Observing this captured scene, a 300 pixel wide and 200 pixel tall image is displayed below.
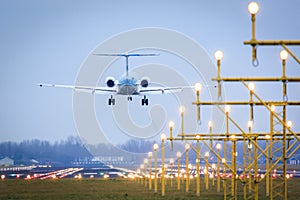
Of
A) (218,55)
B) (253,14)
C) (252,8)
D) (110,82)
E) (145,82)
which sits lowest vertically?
(218,55)

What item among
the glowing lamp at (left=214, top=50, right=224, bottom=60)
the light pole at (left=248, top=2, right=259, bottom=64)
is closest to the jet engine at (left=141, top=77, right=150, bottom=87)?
the glowing lamp at (left=214, top=50, right=224, bottom=60)

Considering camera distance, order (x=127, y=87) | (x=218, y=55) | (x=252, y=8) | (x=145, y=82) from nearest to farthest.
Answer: (x=252, y=8), (x=218, y=55), (x=127, y=87), (x=145, y=82)

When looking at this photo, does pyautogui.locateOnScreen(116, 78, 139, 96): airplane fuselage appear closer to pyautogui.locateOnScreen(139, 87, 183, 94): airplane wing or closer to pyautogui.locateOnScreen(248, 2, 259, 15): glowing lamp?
pyautogui.locateOnScreen(139, 87, 183, 94): airplane wing

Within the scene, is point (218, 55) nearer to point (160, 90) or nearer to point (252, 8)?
point (252, 8)

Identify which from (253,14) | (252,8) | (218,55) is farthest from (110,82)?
(253,14)

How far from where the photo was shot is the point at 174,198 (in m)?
53.3

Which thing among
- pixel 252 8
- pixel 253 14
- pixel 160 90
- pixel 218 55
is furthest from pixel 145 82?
pixel 253 14

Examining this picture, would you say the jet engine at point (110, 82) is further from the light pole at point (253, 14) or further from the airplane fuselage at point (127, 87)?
the light pole at point (253, 14)

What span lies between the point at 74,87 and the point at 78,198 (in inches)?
2179

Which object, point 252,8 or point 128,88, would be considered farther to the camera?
point 128,88

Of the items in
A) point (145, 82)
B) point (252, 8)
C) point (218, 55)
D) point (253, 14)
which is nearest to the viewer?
point (253, 14)

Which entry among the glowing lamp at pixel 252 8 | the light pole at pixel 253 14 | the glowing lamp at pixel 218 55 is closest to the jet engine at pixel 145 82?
the glowing lamp at pixel 218 55

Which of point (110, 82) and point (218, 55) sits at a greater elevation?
point (110, 82)

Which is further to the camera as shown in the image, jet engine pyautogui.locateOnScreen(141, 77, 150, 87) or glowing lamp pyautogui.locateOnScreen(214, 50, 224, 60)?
jet engine pyautogui.locateOnScreen(141, 77, 150, 87)
